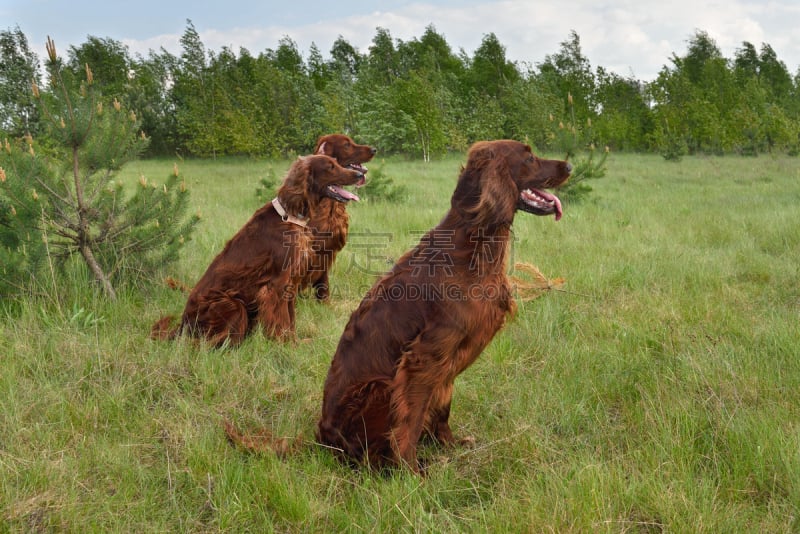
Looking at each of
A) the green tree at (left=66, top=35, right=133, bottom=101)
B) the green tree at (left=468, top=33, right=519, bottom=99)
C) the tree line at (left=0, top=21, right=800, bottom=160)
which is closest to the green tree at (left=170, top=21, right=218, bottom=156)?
the tree line at (left=0, top=21, right=800, bottom=160)

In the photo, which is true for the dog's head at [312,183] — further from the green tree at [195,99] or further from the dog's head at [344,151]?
the green tree at [195,99]

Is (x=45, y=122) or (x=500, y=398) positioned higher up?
(x=45, y=122)

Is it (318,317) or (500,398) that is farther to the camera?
(318,317)

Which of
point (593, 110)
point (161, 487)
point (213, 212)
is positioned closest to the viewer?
point (161, 487)

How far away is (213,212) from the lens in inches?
302

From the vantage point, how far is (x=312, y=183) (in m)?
3.96

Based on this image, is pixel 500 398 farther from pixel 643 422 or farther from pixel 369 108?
pixel 369 108

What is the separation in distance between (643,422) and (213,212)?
6.72 m

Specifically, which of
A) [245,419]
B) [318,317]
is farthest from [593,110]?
[245,419]

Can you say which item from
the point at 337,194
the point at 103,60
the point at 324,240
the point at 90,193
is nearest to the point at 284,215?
the point at 337,194

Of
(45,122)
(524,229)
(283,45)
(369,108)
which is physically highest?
(283,45)

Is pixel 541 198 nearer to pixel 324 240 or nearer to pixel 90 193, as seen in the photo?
pixel 324 240

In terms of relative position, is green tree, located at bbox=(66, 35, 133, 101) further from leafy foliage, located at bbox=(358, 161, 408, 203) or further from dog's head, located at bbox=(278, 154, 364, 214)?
dog's head, located at bbox=(278, 154, 364, 214)

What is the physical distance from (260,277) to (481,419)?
6.11 ft
